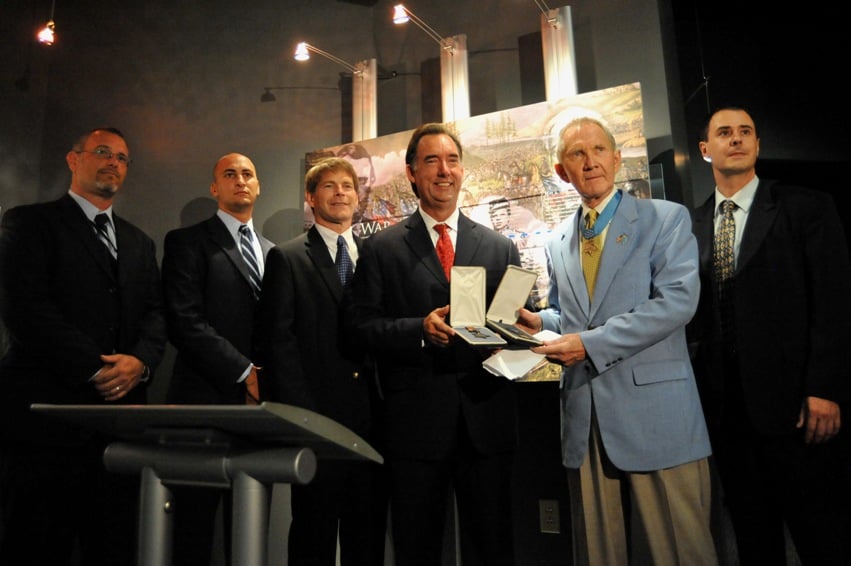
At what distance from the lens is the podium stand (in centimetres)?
125

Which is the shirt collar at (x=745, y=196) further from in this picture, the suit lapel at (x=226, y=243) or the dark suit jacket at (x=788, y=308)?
the suit lapel at (x=226, y=243)

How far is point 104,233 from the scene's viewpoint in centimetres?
307

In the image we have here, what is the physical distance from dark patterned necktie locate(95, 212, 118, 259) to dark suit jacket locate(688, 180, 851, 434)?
2658 millimetres

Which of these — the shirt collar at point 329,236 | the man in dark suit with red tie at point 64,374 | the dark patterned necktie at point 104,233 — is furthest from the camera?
the dark patterned necktie at point 104,233

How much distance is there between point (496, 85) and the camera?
3979 mm

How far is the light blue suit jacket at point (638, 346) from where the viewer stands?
2129mm

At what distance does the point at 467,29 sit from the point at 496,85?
481 mm

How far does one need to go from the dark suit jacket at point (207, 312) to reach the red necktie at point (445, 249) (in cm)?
107

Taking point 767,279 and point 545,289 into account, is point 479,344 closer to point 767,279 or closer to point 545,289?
point 767,279

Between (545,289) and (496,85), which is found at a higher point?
(496,85)

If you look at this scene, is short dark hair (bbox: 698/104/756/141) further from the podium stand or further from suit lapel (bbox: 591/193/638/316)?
the podium stand

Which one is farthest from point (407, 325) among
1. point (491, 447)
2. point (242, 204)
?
point (242, 204)

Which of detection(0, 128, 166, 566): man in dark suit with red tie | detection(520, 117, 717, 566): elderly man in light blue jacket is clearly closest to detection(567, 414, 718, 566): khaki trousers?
detection(520, 117, 717, 566): elderly man in light blue jacket

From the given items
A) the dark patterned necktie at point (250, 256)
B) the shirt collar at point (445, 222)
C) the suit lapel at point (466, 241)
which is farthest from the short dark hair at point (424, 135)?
the dark patterned necktie at point (250, 256)
